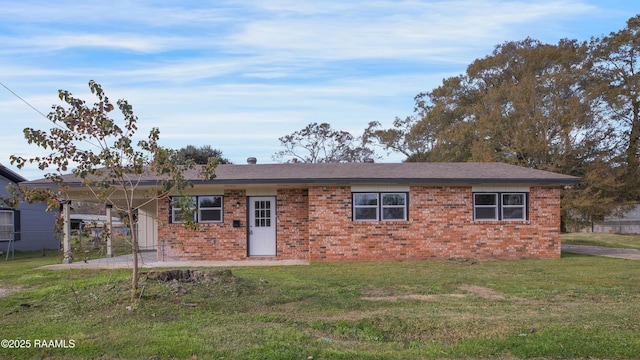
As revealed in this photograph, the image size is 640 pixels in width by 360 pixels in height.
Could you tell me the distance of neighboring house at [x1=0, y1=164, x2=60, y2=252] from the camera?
22.9 metres

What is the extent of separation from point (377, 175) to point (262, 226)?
4010 millimetres

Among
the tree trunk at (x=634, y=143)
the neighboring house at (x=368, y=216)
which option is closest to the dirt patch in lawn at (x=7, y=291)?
the neighboring house at (x=368, y=216)

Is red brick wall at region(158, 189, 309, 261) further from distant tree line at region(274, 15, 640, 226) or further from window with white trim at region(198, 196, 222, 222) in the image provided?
distant tree line at region(274, 15, 640, 226)

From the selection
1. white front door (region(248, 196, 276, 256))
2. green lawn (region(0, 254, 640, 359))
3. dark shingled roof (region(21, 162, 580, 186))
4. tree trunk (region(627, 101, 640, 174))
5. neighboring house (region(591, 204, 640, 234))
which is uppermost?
tree trunk (region(627, 101, 640, 174))

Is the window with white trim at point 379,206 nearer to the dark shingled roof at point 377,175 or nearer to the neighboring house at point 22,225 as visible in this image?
the dark shingled roof at point 377,175

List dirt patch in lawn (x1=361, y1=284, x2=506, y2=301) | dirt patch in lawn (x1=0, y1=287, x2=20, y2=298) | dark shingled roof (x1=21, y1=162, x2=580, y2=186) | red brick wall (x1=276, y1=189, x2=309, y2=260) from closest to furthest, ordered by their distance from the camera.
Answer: dirt patch in lawn (x1=361, y1=284, x2=506, y2=301) < dirt patch in lawn (x1=0, y1=287, x2=20, y2=298) < dark shingled roof (x1=21, y1=162, x2=580, y2=186) < red brick wall (x1=276, y1=189, x2=309, y2=260)

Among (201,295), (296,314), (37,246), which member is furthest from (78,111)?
(37,246)

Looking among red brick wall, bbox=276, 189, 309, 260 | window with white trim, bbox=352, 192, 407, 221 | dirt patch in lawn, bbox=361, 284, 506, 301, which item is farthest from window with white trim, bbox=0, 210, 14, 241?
dirt patch in lawn, bbox=361, 284, 506, 301

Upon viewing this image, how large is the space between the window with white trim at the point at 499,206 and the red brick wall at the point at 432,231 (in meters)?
0.20

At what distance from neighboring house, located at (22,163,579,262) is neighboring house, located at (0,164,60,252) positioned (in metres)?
8.32

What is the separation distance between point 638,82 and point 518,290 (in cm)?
2904

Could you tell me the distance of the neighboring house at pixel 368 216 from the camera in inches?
626

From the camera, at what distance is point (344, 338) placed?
648cm

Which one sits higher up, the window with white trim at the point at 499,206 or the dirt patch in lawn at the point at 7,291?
the window with white trim at the point at 499,206
